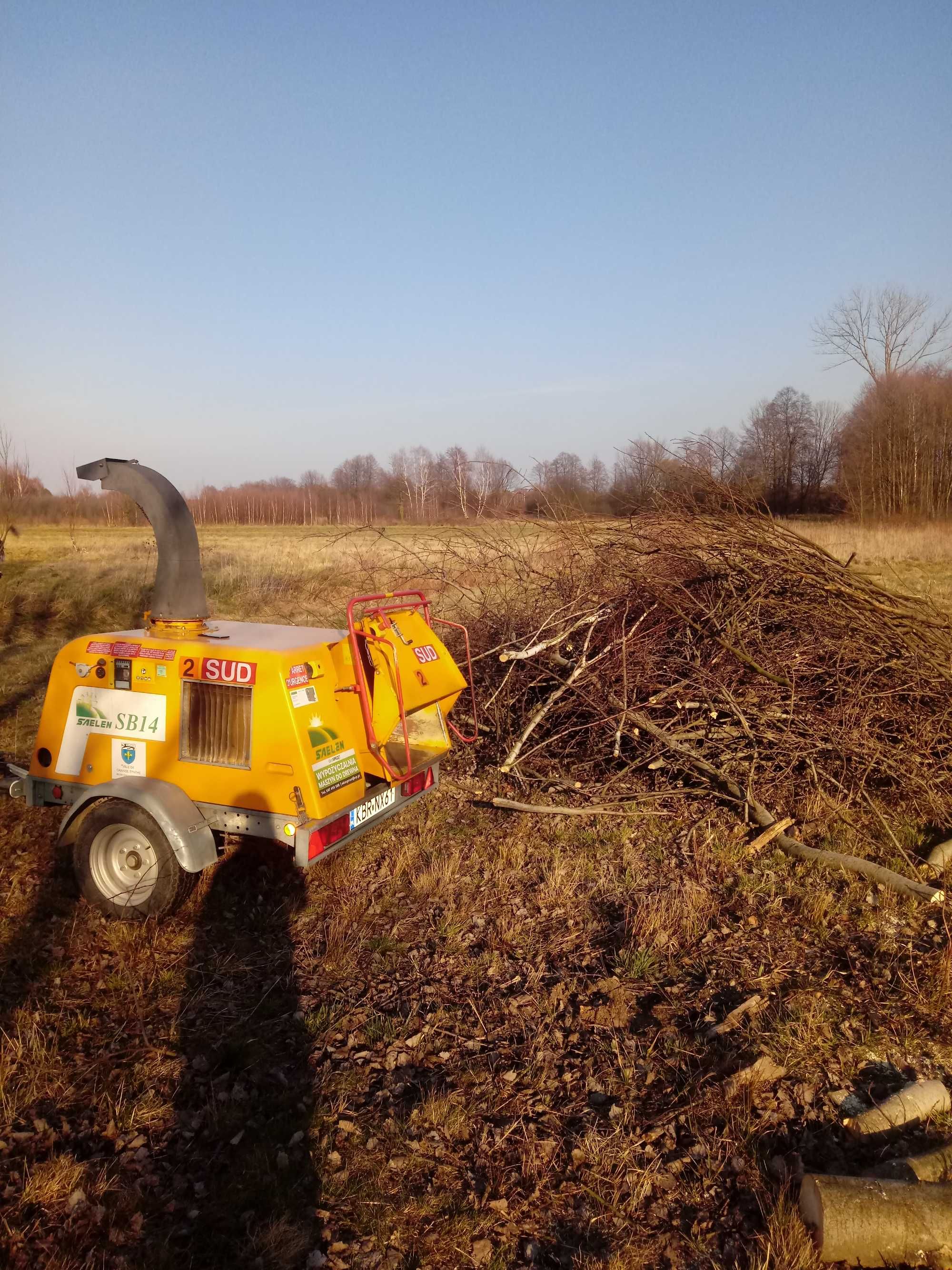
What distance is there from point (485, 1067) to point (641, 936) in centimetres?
137

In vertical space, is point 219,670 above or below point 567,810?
above

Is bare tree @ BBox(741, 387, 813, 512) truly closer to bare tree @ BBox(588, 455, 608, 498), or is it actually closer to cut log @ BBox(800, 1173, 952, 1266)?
bare tree @ BBox(588, 455, 608, 498)

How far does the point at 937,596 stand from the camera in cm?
1566

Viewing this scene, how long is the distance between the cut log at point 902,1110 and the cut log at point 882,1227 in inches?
25.5

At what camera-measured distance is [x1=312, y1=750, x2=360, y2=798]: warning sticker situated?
176 inches

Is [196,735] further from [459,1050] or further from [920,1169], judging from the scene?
[920,1169]

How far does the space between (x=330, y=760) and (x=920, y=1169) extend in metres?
3.20

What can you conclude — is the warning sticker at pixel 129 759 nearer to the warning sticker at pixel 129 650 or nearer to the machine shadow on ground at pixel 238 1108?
the warning sticker at pixel 129 650

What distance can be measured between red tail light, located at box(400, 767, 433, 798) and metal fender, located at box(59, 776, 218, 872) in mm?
1257

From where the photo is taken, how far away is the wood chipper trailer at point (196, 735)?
175 inches

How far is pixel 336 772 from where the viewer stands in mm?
4613

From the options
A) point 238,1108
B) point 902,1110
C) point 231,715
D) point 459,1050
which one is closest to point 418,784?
point 231,715

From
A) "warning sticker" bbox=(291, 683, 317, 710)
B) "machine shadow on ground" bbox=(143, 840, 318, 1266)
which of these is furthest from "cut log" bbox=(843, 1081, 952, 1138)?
"warning sticker" bbox=(291, 683, 317, 710)

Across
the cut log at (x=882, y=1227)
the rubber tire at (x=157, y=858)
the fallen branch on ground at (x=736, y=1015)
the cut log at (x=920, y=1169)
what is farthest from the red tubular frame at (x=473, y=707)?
the cut log at (x=882, y=1227)
